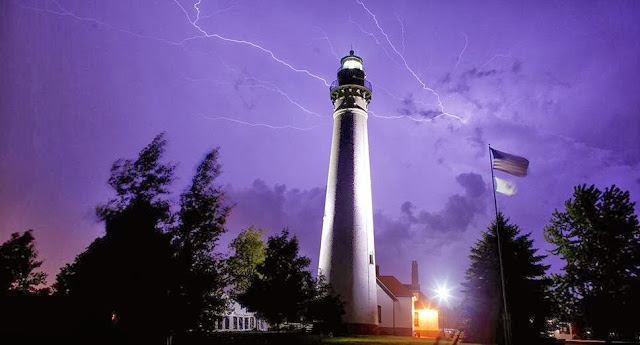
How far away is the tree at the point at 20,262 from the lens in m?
40.1

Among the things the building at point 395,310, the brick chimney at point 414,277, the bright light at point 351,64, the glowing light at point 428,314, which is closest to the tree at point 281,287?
the building at point 395,310

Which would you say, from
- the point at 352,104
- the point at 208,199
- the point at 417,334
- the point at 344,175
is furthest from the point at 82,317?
the point at 417,334

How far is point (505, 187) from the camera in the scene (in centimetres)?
2028

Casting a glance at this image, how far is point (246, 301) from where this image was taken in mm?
25547

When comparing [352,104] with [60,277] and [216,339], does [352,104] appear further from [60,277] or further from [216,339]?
[60,277]

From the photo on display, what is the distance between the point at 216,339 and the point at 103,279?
6649 millimetres

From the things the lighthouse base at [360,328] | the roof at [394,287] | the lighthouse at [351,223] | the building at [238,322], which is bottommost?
the building at [238,322]

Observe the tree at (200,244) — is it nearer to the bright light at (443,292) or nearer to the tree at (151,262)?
the tree at (151,262)

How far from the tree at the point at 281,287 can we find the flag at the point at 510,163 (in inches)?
512

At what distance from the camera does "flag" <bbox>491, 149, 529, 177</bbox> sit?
20484 millimetres

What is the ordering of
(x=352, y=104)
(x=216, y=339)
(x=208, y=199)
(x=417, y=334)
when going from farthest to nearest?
(x=417, y=334) → (x=352, y=104) → (x=208, y=199) → (x=216, y=339)

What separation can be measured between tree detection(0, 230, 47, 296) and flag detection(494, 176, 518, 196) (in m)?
40.7

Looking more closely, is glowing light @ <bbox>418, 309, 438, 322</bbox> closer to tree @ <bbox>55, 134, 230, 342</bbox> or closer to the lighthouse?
the lighthouse

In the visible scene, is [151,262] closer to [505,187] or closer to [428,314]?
[505,187]
